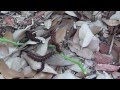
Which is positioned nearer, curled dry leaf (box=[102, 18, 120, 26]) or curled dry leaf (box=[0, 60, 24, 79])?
curled dry leaf (box=[0, 60, 24, 79])

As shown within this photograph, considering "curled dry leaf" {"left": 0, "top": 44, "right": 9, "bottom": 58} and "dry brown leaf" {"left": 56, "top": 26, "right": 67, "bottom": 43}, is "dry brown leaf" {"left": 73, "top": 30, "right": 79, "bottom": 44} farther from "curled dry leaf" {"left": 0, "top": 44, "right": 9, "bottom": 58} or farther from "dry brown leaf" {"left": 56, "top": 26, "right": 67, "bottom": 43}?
"curled dry leaf" {"left": 0, "top": 44, "right": 9, "bottom": 58}

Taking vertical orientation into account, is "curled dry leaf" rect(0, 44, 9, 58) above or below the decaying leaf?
below

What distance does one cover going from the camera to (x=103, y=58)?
1.72 m

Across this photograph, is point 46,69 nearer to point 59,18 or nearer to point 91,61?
point 91,61

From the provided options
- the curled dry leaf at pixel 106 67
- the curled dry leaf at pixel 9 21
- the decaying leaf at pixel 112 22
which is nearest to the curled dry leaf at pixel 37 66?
the curled dry leaf at pixel 106 67

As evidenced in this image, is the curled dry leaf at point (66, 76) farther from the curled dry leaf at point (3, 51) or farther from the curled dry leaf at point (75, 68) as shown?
the curled dry leaf at point (3, 51)

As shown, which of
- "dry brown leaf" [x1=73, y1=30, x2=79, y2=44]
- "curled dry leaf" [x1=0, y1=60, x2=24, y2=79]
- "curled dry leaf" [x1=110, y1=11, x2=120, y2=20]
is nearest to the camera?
"curled dry leaf" [x1=0, y1=60, x2=24, y2=79]

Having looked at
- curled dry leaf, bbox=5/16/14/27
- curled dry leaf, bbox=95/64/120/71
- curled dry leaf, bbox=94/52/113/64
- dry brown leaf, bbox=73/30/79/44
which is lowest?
curled dry leaf, bbox=95/64/120/71

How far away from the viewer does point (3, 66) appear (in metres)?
1.63

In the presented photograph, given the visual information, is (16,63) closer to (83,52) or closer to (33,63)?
(33,63)

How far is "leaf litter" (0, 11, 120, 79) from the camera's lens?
1.63 metres

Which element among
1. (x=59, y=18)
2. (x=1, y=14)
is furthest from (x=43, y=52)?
(x=1, y=14)

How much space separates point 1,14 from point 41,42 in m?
0.43

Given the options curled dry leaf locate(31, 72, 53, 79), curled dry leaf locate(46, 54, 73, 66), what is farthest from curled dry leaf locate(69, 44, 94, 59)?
curled dry leaf locate(31, 72, 53, 79)
